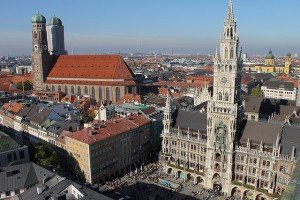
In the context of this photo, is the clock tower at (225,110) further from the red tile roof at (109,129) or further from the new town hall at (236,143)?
the red tile roof at (109,129)

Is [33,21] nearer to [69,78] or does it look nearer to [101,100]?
[69,78]

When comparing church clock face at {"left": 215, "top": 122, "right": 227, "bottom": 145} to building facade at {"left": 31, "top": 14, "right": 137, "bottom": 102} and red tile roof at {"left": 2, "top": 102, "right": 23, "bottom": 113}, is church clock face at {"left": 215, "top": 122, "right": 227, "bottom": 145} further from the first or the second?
building facade at {"left": 31, "top": 14, "right": 137, "bottom": 102}

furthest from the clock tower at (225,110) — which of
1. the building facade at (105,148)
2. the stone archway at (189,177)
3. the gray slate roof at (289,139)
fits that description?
the building facade at (105,148)

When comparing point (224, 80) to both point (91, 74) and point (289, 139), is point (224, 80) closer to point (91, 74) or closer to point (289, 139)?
point (289, 139)

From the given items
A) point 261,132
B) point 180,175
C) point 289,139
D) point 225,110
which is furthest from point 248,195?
point 225,110

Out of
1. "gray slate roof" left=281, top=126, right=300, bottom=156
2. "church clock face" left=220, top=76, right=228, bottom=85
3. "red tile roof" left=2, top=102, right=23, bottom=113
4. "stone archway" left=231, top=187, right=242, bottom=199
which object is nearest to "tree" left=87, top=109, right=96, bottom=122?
"red tile roof" left=2, top=102, right=23, bottom=113
